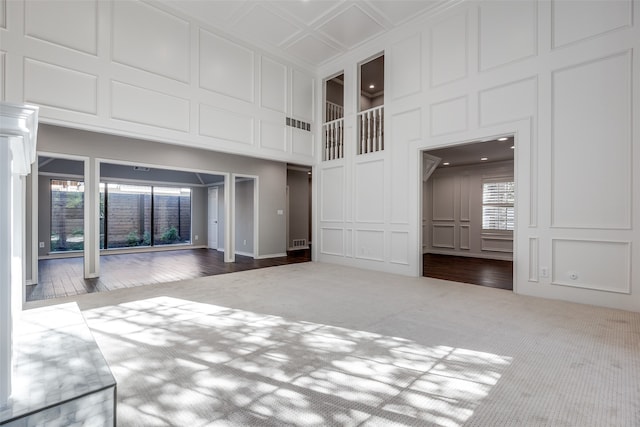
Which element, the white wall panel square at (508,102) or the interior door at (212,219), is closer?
the white wall panel square at (508,102)

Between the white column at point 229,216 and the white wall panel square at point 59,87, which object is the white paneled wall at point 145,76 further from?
the white column at point 229,216

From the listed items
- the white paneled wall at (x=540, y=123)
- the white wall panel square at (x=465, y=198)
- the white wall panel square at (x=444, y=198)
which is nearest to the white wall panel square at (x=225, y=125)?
the white paneled wall at (x=540, y=123)

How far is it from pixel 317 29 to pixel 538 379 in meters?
5.90

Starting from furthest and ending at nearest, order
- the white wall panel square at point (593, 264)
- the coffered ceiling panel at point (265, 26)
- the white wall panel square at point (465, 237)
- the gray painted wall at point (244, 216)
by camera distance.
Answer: the white wall panel square at point (465, 237) < the gray painted wall at point (244, 216) < the coffered ceiling panel at point (265, 26) < the white wall panel square at point (593, 264)

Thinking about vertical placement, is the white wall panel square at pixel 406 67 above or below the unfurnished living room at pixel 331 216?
above

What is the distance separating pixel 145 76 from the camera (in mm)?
4562

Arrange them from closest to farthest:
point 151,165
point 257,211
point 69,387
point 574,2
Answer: point 69,387 → point 574,2 → point 151,165 → point 257,211

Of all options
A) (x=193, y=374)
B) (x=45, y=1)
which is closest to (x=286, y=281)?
(x=193, y=374)

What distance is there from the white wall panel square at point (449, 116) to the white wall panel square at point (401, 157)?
0.98 feet

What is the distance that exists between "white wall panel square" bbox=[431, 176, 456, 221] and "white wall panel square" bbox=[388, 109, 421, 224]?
373cm

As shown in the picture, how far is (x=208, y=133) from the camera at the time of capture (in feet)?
17.3

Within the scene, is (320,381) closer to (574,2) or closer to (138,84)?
(138,84)

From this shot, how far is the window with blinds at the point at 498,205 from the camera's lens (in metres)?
7.52

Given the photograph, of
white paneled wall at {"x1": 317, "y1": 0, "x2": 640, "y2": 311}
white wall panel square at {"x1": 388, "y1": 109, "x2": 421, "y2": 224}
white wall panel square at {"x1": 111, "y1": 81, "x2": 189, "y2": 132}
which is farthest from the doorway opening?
white wall panel square at {"x1": 111, "y1": 81, "x2": 189, "y2": 132}
